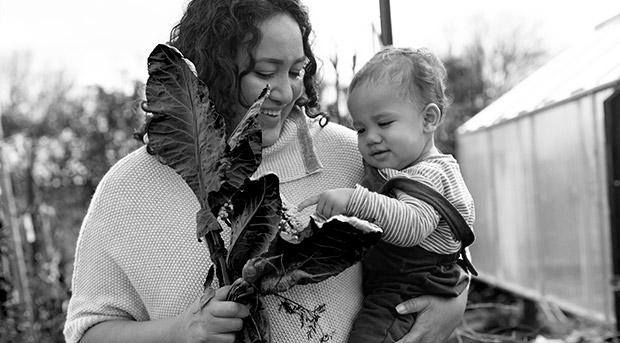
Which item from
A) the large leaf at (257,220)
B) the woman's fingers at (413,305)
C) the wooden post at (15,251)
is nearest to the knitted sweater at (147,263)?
the woman's fingers at (413,305)

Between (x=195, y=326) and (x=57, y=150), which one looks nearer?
(x=195, y=326)

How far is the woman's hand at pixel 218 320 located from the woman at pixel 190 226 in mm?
280

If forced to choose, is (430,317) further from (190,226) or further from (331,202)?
(190,226)

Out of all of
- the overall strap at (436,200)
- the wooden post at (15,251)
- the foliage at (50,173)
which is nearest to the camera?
the overall strap at (436,200)

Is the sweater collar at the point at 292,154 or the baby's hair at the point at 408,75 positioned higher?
the baby's hair at the point at 408,75

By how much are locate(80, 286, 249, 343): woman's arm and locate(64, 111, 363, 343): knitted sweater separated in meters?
0.10

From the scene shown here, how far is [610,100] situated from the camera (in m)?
6.63

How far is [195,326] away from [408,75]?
0.94 metres

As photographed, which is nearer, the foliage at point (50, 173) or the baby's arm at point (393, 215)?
the baby's arm at point (393, 215)

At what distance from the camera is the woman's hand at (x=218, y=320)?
1.95 meters

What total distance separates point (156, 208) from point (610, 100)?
4.97 m

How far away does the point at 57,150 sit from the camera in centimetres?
1273

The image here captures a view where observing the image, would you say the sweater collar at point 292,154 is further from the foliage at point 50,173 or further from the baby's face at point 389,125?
the foliage at point 50,173

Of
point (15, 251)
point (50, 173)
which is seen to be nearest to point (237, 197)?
point (15, 251)
